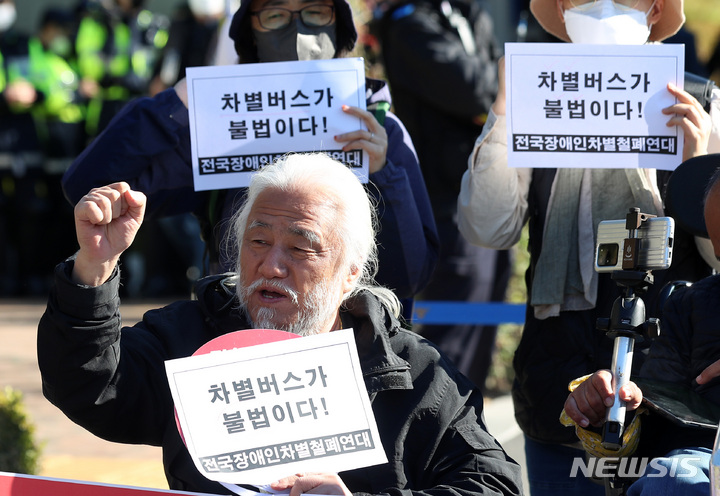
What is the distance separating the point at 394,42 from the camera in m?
5.96

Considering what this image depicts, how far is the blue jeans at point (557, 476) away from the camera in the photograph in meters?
3.84

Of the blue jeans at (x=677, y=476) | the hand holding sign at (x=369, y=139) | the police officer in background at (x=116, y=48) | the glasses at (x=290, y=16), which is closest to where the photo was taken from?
the blue jeans at (x=677, y=476)

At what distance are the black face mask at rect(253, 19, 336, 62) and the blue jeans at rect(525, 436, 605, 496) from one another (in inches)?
61.4

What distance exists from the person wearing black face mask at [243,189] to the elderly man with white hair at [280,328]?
0.51 metres

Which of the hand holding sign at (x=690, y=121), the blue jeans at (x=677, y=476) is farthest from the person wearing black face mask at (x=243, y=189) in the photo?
the blue jeans at (x=677, y=476)

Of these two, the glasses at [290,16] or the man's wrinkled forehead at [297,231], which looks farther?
the glasses at [290,16]

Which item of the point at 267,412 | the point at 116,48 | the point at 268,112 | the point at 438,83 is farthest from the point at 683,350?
the point at 116,48

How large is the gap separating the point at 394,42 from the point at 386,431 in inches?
128

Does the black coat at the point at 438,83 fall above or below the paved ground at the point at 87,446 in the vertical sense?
above

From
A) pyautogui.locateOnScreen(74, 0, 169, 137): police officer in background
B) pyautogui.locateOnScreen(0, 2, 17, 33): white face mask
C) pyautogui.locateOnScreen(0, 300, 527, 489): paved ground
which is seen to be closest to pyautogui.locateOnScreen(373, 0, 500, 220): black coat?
pyautogui.locateOnScreen(0, 300, 527, 489): paved ground

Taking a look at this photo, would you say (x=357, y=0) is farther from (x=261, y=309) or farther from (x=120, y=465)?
(x=261, y=309)

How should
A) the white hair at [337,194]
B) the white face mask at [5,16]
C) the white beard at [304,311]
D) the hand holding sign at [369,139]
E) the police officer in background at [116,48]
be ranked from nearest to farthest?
the white beard at [304,311] → the white hair at [337,194] → the hand holding sign at [369,139] → the police officer in background at [116,48] → the white face mask at [5,16]

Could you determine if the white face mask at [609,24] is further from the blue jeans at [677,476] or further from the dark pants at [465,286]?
the dark pants at [465,286]

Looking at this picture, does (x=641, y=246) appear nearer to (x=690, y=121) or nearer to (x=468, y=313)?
(x=690, y=121)
